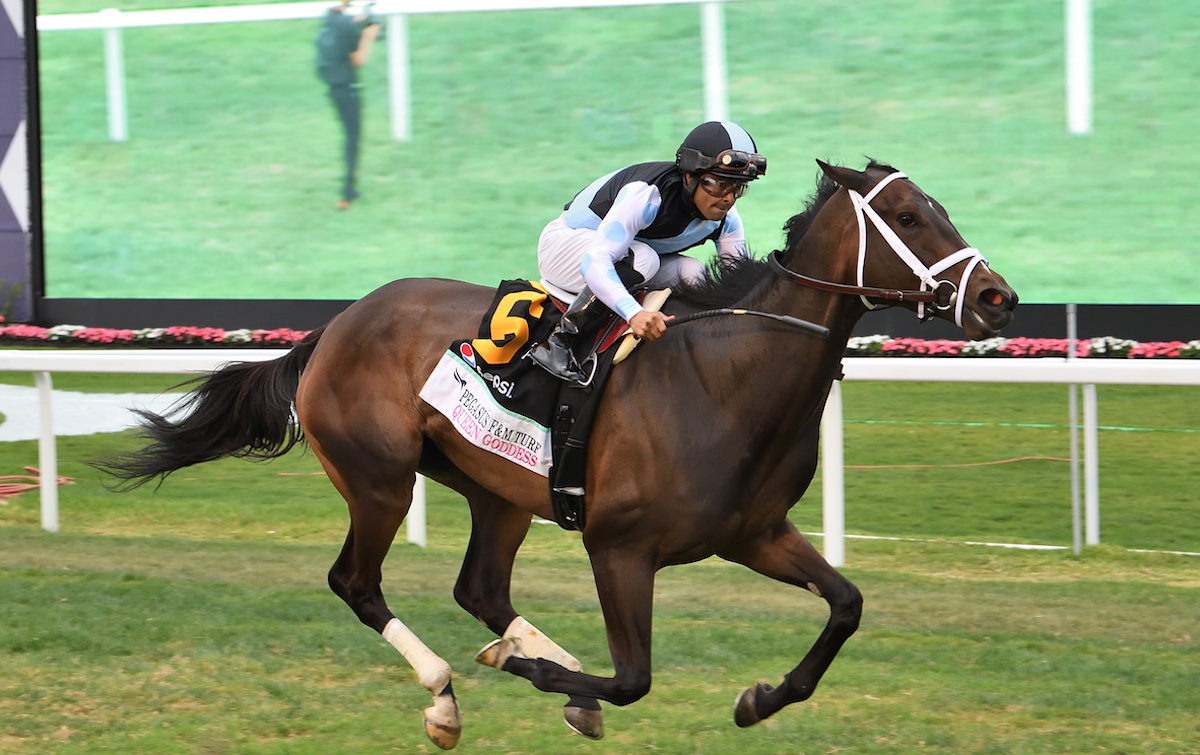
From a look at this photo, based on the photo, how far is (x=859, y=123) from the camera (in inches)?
511

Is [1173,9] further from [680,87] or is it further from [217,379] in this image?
[217,379]

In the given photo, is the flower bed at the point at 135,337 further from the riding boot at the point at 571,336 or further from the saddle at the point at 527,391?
the riding boot at the point at 571,336

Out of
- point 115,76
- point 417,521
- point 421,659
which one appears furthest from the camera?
point 115,76

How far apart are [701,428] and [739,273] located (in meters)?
0.46

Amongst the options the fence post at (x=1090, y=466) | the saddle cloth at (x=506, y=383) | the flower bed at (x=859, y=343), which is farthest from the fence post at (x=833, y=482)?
the flower bed at (x=859, y=343)

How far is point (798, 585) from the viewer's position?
353 cm

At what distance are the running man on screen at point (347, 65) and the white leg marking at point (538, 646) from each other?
11037 millimetres

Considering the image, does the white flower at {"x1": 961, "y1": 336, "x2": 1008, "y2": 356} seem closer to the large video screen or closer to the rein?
the large video screen

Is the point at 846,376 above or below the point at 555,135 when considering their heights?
below

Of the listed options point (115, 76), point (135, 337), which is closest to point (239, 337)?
point (135, 337)

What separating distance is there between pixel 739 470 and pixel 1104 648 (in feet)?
6.56

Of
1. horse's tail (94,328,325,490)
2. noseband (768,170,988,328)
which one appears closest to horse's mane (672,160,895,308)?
noseband (768,170,988,328)

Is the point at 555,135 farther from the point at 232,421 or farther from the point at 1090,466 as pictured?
the point at 232,421

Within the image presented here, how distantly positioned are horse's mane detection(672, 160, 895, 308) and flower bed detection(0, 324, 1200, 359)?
6427 mm
